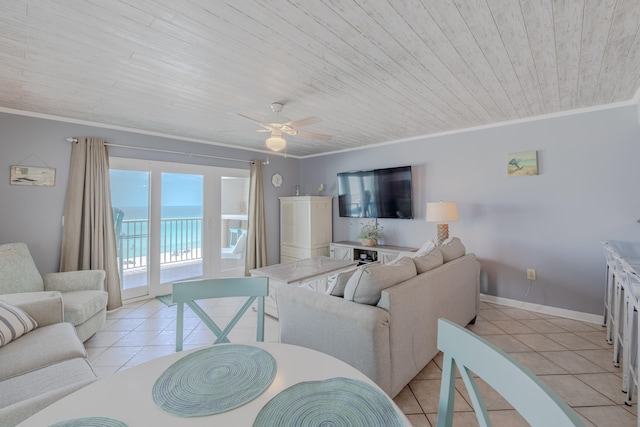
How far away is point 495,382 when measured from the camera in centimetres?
74

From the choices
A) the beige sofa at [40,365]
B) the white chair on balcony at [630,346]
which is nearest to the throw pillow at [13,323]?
the beige sofa at [40,365]

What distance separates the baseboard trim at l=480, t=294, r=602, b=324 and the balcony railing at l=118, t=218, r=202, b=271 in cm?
425

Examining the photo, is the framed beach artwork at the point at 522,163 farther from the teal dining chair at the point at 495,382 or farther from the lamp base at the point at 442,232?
the teal dining chair at the point at 495,382

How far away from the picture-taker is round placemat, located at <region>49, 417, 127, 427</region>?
2.33 ft

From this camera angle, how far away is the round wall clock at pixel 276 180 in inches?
211

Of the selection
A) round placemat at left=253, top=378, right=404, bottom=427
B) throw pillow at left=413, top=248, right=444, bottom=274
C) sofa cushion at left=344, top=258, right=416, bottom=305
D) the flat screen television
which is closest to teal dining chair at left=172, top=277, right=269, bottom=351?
sofa cushion at left=344, top=258, right=416, bottom=305

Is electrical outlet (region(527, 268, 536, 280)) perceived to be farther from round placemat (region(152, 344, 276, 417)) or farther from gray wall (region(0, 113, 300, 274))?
gray wall (region(0, 113, 300, 274))

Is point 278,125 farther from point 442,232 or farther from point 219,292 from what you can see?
point 442,232

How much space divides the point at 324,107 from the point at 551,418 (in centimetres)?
283

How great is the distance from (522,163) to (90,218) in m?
5.18

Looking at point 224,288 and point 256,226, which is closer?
point 224,288

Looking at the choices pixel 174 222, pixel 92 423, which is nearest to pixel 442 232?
pixel 92 423

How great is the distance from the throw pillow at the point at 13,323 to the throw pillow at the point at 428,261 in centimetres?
263

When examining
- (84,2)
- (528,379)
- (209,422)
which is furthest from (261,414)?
(84,2)
